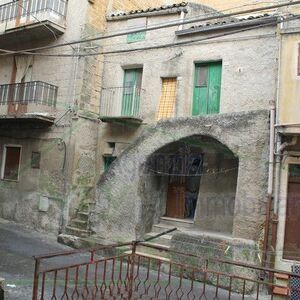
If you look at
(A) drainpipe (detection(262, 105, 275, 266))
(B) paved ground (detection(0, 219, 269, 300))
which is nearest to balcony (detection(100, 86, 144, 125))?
(B) paved ground (detection(0, 219, 269, 300))

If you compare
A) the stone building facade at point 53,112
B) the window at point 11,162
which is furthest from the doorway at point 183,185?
the window at point 11,162

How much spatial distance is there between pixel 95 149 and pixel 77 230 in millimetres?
3082

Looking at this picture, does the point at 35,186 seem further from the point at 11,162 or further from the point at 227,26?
the point at 227,26

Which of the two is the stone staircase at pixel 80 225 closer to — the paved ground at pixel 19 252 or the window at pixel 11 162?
the paved ground at pixel 19 252

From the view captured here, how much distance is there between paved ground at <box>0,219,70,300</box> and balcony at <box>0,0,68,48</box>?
654cm

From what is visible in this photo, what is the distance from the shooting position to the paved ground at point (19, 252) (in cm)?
737

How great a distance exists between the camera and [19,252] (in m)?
10.2

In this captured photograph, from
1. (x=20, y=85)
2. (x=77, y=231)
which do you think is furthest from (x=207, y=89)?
(x=20, y=85)

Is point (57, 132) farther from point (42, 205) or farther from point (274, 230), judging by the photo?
point (274, 230)

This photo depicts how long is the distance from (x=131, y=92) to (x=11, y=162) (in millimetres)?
5311

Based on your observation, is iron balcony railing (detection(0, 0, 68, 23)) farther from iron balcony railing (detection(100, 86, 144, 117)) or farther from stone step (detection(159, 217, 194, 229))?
stone step (detection(159, 217, 194, 229))

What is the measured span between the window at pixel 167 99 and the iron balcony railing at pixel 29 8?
4293 mm

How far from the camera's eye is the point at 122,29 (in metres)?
13.7

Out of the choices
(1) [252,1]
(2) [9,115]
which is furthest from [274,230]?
(1) [252,1]
